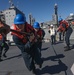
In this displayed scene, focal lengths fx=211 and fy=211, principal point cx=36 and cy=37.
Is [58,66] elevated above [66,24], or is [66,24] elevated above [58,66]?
[66,24]

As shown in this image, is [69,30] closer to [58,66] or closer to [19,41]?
[58,66]

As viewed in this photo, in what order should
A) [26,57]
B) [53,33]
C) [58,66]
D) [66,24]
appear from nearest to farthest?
1. [26,57]
2. [58,66]
3. [66,24]
4. [53,33]

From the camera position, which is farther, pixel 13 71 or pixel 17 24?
pixel 13 71

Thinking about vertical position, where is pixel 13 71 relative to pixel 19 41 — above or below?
below

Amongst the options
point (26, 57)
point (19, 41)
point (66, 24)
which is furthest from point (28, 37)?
point (66, 24)

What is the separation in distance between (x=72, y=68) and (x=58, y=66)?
0.62 metres

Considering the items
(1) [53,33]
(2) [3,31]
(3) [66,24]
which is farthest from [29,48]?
(1) [53,33]

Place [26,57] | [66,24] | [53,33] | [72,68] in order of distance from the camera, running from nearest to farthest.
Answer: [26,57]
[72,68]
[66,24]
[53,33]

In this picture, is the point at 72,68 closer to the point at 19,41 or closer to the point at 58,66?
the point at 58,66

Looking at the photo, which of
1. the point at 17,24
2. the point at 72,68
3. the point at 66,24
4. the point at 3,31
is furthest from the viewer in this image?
the point at 66,24

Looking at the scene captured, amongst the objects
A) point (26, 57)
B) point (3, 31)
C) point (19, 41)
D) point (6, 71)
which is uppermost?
point (3, 31)

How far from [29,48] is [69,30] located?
5.30 metres

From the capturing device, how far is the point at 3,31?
149 inches

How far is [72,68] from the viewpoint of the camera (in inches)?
249
